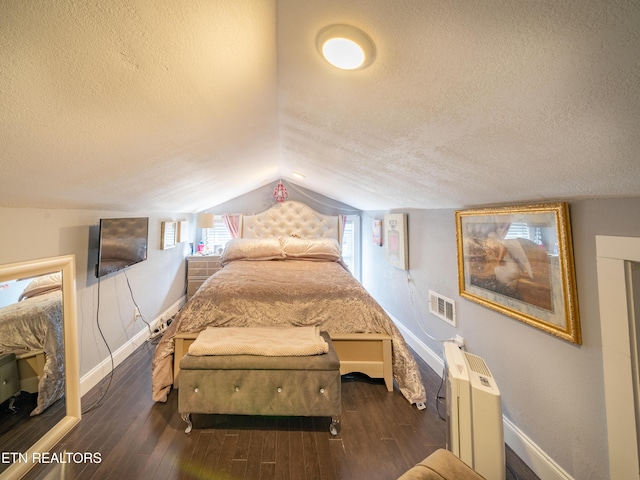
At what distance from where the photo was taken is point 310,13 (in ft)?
2.67

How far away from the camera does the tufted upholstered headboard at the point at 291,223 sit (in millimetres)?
4656

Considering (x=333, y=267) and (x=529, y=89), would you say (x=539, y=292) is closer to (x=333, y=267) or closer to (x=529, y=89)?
(x=529, y=89)

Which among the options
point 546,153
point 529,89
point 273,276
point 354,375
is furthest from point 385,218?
point 529,89

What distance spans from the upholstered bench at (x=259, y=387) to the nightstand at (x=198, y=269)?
2.88 meters

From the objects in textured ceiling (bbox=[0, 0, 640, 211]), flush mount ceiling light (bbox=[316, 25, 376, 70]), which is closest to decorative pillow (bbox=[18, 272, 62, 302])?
textured ceiling (bbox=[0, 0, 640, 211])

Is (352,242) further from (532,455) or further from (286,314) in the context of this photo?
(532,455)

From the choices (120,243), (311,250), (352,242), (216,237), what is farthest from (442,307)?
(216,237)

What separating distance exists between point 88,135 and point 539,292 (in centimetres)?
229

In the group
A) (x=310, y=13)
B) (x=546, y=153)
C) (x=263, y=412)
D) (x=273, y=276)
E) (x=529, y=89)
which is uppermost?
(x=310, y=13)

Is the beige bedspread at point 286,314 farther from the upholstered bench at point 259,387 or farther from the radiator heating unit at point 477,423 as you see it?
the radiator heating unit at point 477,423

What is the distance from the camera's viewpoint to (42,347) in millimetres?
1676

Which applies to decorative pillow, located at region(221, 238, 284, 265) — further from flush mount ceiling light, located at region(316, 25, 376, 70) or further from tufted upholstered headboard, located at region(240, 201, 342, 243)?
flush mount ceiling light, located at region(316, 25, 376, 70)

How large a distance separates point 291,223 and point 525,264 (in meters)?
3.64

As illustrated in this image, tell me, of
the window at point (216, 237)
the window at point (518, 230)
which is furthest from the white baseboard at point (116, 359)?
the window at point (518, 230)
